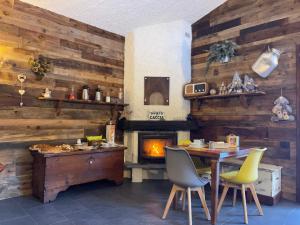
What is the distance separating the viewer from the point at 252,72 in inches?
150

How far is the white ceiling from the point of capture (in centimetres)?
363

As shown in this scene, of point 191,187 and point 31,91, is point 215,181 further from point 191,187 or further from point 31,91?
point 31,91

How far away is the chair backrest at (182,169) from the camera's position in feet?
8.36

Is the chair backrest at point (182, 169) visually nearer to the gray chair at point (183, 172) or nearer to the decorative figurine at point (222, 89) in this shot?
the gray chair at point (183, 172)

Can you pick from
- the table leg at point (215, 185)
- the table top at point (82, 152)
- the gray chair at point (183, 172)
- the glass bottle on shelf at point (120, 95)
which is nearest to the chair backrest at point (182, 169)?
the gray chair at point (183, 172)

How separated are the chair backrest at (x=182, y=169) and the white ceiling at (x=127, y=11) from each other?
241cm

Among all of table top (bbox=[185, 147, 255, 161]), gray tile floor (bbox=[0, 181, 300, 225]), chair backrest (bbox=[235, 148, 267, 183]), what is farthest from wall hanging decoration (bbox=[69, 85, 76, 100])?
chair backrest (bbox=[235, 148, 267, 183])

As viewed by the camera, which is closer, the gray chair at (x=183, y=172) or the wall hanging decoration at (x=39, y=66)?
the gray chair at (x=183, y=172)

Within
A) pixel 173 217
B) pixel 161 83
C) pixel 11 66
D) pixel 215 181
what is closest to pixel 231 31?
pixel 161 83

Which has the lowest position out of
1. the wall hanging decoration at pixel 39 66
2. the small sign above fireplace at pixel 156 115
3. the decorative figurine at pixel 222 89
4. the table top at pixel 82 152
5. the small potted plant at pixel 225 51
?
the table top at pixel 82 152

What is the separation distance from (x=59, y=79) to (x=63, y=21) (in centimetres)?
90

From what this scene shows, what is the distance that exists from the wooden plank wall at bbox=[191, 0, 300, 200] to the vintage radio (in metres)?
0.25

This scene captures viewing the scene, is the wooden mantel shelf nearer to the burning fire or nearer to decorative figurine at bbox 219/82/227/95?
the burning fire

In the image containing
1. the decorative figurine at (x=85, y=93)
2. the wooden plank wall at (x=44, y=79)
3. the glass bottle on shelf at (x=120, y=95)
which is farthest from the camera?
the glass bottle on shelf at (x=120, y=95)
